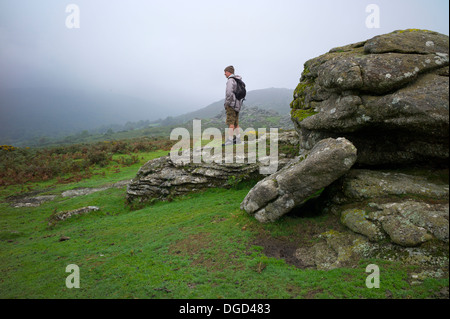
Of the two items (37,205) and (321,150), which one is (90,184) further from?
(321,150)

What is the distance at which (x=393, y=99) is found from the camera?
9.01m

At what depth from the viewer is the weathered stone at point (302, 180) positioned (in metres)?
9.44

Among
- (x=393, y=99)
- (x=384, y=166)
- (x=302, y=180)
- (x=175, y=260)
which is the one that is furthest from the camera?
(x=384, y=166)

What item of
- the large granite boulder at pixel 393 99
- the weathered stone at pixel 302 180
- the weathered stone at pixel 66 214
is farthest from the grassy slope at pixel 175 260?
the large granite boulder at pixel 393 99

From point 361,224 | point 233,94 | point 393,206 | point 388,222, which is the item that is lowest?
point 361,224

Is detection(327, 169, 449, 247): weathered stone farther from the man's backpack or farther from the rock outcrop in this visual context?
the man's backpack

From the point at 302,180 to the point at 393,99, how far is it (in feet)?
15.0

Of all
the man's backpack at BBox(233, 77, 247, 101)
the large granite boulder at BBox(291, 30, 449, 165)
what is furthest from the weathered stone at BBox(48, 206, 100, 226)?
the large granite boulder at BBox(291, 30, 449, 165)

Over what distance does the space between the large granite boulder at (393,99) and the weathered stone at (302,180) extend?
162cm

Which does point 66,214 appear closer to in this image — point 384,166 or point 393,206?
point 393,206

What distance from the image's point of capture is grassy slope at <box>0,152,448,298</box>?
23.4 ft

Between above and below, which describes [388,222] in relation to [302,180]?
below

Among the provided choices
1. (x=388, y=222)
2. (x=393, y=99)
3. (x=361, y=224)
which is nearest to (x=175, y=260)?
(x=361, y=224)
